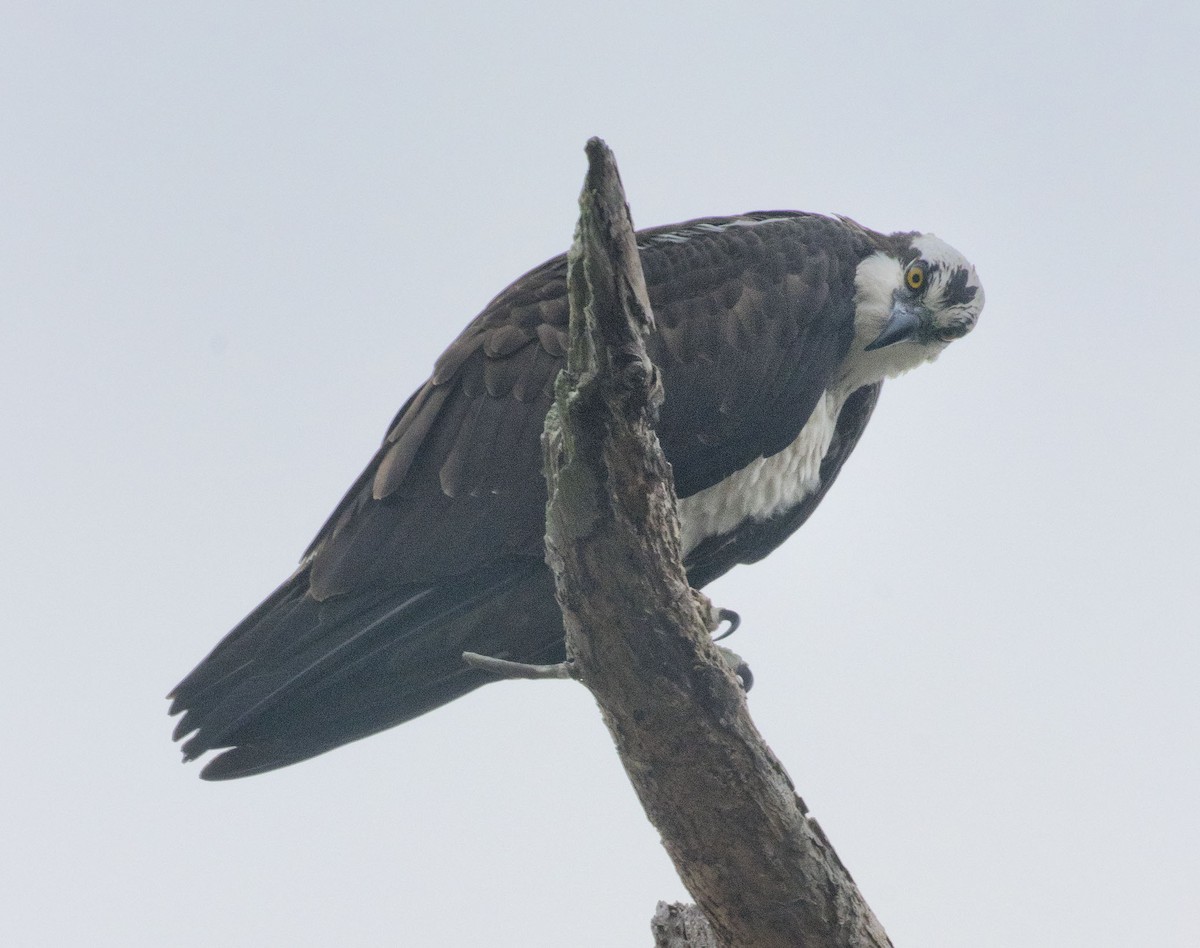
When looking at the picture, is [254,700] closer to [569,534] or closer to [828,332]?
[569,534]

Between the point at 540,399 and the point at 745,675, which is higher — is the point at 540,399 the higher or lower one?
the higher one

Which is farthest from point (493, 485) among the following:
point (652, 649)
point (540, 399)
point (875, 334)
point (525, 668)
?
point (875, 334)

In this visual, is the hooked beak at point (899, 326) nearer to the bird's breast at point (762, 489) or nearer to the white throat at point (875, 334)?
the white throat at point (875, 334)

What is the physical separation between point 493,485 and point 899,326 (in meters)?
2.03

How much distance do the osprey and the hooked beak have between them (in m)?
0.12

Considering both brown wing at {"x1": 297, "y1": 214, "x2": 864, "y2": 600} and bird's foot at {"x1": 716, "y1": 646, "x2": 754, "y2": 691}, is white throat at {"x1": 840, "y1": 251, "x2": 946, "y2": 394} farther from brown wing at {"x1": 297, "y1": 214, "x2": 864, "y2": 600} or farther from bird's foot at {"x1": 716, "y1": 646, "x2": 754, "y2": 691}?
bird's foot at {"x1": 716, "y1": 646, "x2": 754, "y2": 691}

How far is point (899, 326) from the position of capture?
6.13m

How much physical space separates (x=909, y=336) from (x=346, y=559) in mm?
2721

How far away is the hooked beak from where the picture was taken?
6129 millimetres

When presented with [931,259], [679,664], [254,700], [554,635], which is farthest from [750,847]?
[931,259]

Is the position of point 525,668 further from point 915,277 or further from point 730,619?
point 915,277

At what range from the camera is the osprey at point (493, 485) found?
213 inches

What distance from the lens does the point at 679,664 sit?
4160 mm

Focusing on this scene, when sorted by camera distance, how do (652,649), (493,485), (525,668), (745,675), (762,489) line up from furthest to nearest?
(762,489) → (493,485) → (745,675) → (525,668) → (652,649)
